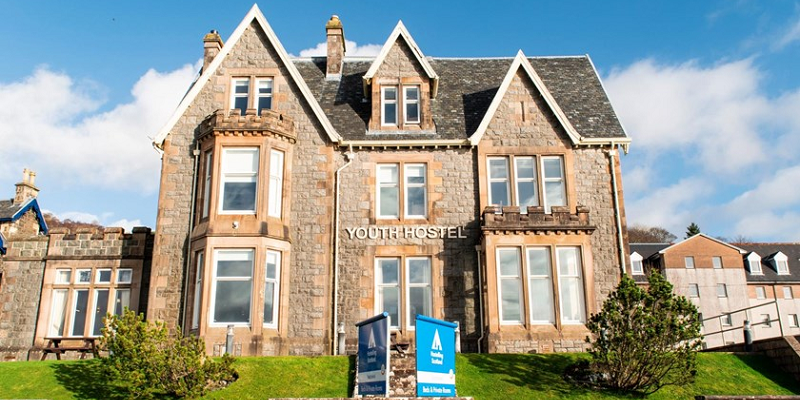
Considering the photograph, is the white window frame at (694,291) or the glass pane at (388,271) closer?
the glass pane at (388,271)

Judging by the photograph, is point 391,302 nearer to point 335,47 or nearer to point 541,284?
point 541,284

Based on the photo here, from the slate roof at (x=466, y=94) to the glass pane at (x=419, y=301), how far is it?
5518mm

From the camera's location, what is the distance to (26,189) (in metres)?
33.8

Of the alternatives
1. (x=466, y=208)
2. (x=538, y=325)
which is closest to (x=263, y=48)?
(x=466, y=208)

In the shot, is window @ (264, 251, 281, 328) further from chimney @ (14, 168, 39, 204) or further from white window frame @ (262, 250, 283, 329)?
chimney @ (14, 168, 39, 204)

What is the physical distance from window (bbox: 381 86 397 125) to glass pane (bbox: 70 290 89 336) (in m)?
12.3

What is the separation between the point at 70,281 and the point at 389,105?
12993mm

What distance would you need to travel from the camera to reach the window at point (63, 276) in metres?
23.8

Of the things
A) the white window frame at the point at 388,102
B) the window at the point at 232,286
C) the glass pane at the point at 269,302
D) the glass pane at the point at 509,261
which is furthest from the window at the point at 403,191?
the window at the point at 232,286

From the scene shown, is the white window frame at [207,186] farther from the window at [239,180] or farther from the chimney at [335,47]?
the chimney at [335,47]

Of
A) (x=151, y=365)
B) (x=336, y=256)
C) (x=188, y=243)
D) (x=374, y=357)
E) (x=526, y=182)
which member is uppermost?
(x=526, y=182)

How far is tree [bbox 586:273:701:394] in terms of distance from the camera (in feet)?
53.0

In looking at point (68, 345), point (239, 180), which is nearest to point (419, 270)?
point (239, 180)

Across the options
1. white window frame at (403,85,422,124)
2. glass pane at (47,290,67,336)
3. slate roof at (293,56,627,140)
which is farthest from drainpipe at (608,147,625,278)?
glass pane at (47,290,67,336)
